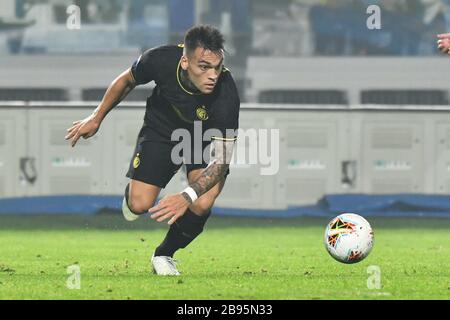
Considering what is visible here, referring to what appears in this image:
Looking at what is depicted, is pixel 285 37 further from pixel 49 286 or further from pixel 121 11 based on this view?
pixel 49 286

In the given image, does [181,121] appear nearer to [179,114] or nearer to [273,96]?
[179,114]

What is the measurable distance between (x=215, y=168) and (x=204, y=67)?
2.82 feet

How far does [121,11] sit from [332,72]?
5.42 m

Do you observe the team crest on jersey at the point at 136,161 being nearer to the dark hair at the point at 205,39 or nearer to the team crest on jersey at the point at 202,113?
the team crest on jersey at the point at 202,113

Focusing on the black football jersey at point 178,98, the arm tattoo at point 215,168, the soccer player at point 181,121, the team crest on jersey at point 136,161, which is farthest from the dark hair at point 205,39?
the team crest on jersey at point 136,161

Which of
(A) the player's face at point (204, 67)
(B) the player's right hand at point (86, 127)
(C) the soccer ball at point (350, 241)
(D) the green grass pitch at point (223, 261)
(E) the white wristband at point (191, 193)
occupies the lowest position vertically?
(D) the green grass pitch at point (223, 261)

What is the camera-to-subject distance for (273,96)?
97.2ft

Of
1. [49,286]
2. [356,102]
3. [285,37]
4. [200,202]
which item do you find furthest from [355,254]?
[285,37]

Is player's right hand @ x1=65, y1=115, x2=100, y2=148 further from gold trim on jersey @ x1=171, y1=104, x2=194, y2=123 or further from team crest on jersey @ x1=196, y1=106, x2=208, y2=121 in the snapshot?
team crest on jersey @ x1=196, y1=106, x2=208, y2=121

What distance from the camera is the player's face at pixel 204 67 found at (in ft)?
35.7

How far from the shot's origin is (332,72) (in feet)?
97.0

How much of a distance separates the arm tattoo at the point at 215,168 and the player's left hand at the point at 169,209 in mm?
748

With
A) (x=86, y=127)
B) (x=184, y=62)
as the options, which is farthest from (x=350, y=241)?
(x=86, y=127)

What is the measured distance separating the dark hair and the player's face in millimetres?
39
